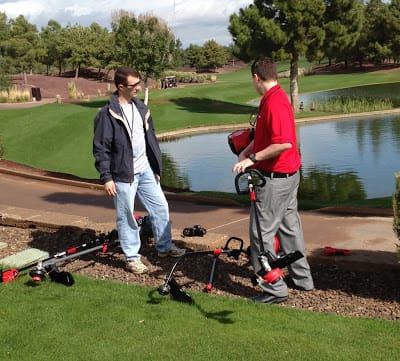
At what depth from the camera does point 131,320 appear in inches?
175

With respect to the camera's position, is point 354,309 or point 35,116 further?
point 35,116

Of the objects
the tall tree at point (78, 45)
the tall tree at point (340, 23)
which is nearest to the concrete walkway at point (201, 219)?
the tall tree at point (340, 23)

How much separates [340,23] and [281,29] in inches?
136

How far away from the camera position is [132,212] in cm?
573

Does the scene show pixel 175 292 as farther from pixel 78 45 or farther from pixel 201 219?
pixel 78 45

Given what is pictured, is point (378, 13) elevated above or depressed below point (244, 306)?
above

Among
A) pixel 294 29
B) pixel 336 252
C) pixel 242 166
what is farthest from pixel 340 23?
pixel 242 166

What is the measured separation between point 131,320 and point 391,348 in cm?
184

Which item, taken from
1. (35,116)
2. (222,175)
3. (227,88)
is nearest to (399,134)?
(222,175)

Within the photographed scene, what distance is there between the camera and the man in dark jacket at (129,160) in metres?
5.47

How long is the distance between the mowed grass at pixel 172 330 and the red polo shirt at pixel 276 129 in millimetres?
1103

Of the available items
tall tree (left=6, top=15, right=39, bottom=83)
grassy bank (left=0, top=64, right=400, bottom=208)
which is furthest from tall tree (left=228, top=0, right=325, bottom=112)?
tall tree (left=6, top=15, right=39, bottom=83)

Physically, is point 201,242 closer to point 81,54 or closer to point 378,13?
point 81,54

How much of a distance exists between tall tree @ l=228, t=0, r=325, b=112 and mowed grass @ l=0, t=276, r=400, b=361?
28.3 m
